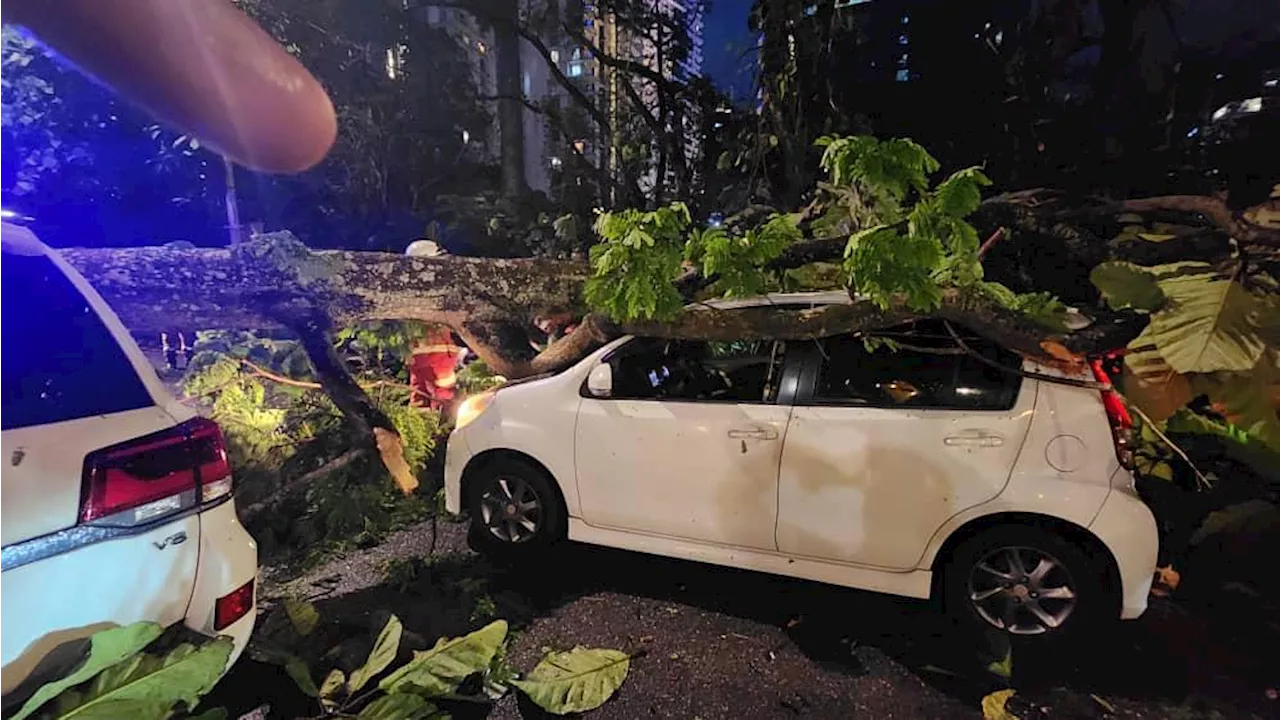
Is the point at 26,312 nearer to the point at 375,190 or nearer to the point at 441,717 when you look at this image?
the point at 441,717

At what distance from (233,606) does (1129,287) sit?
3599 millimetres

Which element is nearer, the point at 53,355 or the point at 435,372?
the point at 53,355

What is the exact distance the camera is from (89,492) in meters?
1.71

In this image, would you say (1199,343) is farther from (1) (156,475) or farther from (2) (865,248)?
(1) (156,475)

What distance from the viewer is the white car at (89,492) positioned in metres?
1.61

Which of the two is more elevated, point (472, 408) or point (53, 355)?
point (53, 355)

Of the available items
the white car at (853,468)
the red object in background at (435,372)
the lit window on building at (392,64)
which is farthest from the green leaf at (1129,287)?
the lit window on building at (392,64)

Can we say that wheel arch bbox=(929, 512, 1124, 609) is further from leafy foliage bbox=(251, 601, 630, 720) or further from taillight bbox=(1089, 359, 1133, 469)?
leafy foliage bbox=(251, 601, 630, 720)

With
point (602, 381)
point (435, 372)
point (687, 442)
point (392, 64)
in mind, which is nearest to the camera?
point (687, 442)

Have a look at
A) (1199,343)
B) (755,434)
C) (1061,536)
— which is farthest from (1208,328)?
(755,434)

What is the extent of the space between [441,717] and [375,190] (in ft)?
→ 31.2

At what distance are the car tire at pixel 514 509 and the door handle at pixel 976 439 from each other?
6.69 feet

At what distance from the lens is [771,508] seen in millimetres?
3180

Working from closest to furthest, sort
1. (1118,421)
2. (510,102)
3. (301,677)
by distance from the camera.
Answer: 1. (301,677)
2. (1118,421)
3. (510,102)
